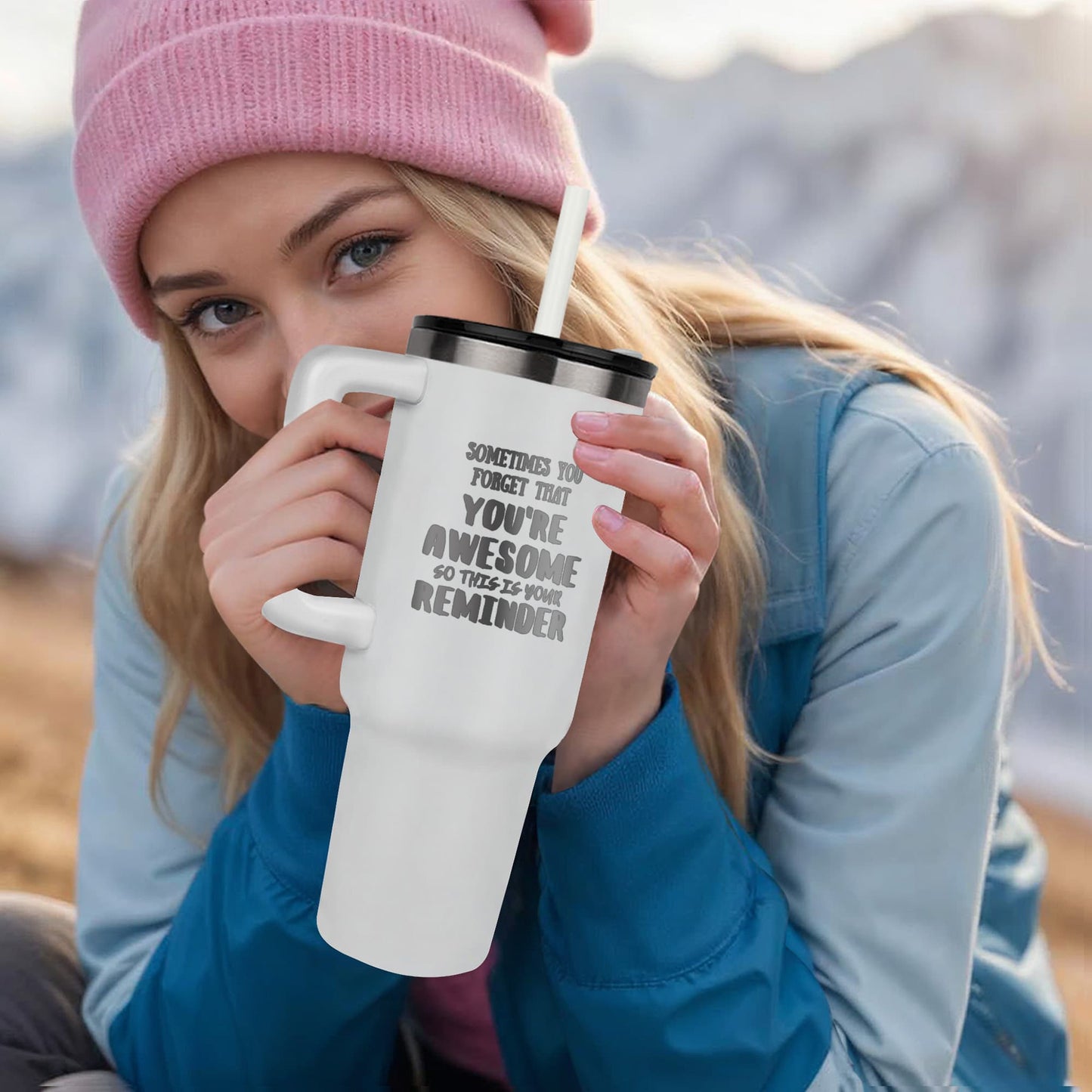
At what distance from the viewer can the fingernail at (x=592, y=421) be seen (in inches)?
24.1

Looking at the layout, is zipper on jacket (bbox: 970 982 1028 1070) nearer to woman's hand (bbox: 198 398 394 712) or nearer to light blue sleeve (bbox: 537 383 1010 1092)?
light blue sleeve (bbox: 537 383 1010 1092)

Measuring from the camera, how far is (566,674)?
648mm

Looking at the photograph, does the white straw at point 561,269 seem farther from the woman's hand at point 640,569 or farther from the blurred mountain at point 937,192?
the blurred mountain at point 937,192

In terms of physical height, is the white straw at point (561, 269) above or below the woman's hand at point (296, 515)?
above

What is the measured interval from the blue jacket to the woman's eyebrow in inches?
13.1

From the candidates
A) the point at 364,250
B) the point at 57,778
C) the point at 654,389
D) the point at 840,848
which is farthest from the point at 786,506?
the point at 57,778

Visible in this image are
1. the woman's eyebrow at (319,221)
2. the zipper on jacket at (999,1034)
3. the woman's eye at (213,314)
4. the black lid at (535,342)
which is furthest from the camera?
the zipper on jacket at (999,1034)

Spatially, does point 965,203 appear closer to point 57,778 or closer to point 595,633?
point 57,778

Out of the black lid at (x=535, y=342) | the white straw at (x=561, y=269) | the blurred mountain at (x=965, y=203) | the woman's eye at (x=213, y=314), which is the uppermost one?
the blurred mountain at (x=965, y=203)

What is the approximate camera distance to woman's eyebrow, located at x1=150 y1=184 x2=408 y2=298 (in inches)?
34.1

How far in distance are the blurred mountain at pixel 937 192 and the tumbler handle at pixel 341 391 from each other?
2.06 m

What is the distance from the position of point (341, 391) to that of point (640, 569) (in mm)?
216

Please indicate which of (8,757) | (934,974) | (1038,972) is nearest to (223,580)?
(934,974)

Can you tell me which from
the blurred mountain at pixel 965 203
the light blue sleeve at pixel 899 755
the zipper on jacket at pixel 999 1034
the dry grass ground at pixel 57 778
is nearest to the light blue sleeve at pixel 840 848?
the light blue sleeve at pixel 899 755
